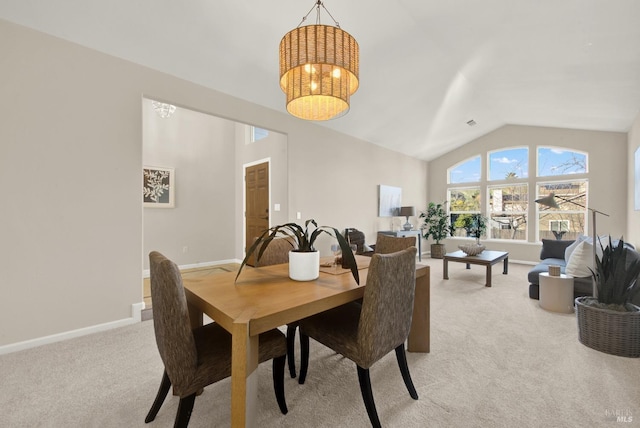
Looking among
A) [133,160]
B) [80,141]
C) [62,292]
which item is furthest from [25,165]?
[62,292]

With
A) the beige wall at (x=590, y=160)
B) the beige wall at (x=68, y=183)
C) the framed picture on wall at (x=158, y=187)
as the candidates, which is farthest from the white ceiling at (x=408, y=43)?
the framed picture on wall at (x=158, y=187)

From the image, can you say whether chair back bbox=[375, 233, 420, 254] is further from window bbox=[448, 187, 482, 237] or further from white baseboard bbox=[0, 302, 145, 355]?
window bbox=[448, 187, 482, 237]

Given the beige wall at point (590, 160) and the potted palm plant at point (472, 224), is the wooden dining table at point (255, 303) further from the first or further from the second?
the beige wall at point (590, 160)

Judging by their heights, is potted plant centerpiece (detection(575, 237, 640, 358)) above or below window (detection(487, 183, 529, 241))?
below

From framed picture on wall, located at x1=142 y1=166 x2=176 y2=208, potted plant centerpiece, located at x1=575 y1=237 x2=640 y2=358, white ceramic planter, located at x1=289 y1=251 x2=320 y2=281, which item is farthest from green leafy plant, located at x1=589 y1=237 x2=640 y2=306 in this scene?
framed picture on wall, located at x1=142 y1=166 x2=176 y2=208

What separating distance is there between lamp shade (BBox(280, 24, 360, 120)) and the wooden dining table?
1.22 m

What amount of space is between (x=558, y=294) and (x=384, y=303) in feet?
9.39

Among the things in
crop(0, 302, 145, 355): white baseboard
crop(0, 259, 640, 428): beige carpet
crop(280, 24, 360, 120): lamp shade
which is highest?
crop(280, 24, 360, 120): lamp shade

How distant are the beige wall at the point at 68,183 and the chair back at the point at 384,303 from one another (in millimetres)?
2504

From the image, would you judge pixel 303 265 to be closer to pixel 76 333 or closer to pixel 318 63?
pixel 318 63

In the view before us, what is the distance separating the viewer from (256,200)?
17.5 ft

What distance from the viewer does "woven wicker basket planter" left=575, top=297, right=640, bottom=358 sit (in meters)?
2.09

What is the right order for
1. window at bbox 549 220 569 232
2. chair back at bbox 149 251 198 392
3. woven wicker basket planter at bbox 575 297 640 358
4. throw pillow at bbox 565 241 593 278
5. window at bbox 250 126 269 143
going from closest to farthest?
chair back at bbox 149 251 198 392 → woven wicker basket planter at bbox 575 297 640 358 → throw pillow at bbox 565 241 593 278 → window at bbox 250 126 269 143 → window at bbox 549 220 569 232

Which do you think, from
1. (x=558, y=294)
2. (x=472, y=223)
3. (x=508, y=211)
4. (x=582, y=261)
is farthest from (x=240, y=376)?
(x=508, y=211)
